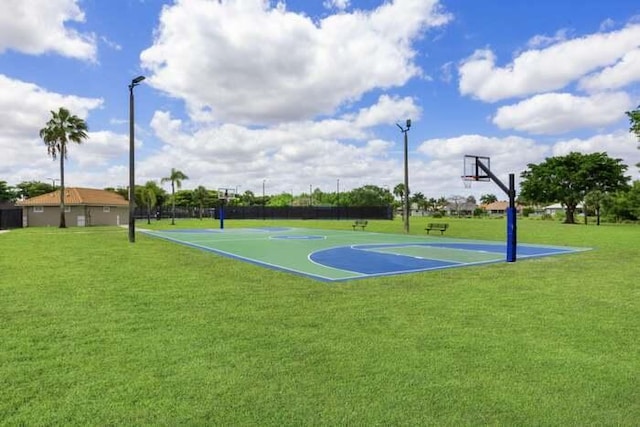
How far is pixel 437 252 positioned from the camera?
15477 mm

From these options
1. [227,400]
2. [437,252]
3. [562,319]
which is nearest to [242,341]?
[227,400]

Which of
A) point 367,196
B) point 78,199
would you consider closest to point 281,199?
point 367,196

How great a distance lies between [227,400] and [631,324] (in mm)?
5310

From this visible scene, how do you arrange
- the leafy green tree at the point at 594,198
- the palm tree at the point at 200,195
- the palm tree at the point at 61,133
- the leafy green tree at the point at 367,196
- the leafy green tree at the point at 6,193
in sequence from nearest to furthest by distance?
the palm tree at the point at 61,133
the leafy green tree at the point at 594,198
the leafy green tree at the point at 6,193
the palm tree at the point at 200,195
the leafy green tree at the point at 367,196

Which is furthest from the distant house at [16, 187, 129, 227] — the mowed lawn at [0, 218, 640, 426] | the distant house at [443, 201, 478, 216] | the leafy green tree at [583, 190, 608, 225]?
the distant house at [443, 201, 478, 216]

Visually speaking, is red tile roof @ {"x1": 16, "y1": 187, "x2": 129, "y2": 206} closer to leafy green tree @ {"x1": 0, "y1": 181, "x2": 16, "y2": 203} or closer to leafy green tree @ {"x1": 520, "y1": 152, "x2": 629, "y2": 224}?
leafy green tree @ {"x1": 0, "y1": 181, "x2": 16, "y2": 203}

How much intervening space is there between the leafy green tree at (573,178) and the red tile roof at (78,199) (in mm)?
47054

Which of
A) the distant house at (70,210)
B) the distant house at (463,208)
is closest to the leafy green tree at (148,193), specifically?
the distant house at (70,210)

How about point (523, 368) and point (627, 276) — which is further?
point (627, 276)

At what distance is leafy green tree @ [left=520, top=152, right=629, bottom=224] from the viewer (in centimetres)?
4944

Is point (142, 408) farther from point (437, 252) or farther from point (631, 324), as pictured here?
point (437, 252)

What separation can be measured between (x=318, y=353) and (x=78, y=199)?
140ft

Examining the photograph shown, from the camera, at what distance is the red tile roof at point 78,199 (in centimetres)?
4029

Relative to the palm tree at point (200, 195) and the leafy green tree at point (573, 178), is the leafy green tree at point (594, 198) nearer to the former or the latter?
the leafy green tree at point (573, 178)
